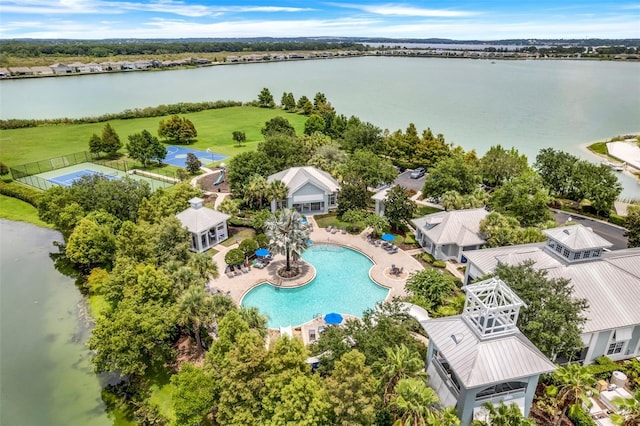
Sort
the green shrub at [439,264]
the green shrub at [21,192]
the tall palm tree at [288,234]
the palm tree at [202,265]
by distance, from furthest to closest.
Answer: the green shrub at [21,192] → the green shrub at [439,264] → the tall palm tree at [288,234] → the palm tree at [202,265]

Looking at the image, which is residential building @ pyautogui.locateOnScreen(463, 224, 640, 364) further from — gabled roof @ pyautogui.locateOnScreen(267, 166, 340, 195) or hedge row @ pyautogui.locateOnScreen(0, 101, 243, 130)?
hedge row @ pyautogui.locateOnScreen(0, 101, 243, 130)

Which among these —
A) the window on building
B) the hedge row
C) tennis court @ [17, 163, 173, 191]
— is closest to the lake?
the hedge row

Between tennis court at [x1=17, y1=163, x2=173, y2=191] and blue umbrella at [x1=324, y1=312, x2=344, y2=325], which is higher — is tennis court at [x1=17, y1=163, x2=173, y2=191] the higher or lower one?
the lower one

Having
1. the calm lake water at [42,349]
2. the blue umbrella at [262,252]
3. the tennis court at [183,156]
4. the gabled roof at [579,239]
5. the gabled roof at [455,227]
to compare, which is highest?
the gabled roof at [579,239]

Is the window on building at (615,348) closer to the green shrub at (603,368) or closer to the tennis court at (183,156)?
the green shrub at (603,368)

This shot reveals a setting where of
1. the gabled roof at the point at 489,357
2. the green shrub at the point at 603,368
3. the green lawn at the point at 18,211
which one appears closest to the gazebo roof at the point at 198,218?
the green lawn at the point at 18,211

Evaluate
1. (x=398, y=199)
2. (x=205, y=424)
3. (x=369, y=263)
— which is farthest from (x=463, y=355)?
(x=398, y=199)
